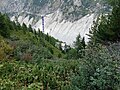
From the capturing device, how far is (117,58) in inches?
386

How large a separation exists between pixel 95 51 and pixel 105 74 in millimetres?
1192

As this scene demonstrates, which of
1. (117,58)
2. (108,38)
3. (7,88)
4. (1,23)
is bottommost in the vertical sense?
(7,88)

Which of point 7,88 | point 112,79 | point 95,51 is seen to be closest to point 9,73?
point 7,88

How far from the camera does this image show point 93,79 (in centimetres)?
901

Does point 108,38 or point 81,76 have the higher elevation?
point 108,38

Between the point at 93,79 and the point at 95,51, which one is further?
the point at 95,51

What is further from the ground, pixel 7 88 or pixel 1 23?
pixel 1 23

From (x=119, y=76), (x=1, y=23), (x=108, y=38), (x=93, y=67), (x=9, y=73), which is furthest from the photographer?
(x=1, y=23)

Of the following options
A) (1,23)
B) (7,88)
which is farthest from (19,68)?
(1,23)

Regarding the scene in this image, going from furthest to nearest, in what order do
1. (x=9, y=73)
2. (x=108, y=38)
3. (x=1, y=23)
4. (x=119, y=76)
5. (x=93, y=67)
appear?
(x=1, y=23) < (x=108, y=38) < (x=9, y=73) < (x=93, y=67) < (x=119, y=76)

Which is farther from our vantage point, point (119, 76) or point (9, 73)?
point (9, 73)

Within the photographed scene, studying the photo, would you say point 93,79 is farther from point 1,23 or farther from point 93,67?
point 1,23

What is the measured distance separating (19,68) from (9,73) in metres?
0.56

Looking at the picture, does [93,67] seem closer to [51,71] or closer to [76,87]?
[76,87]
